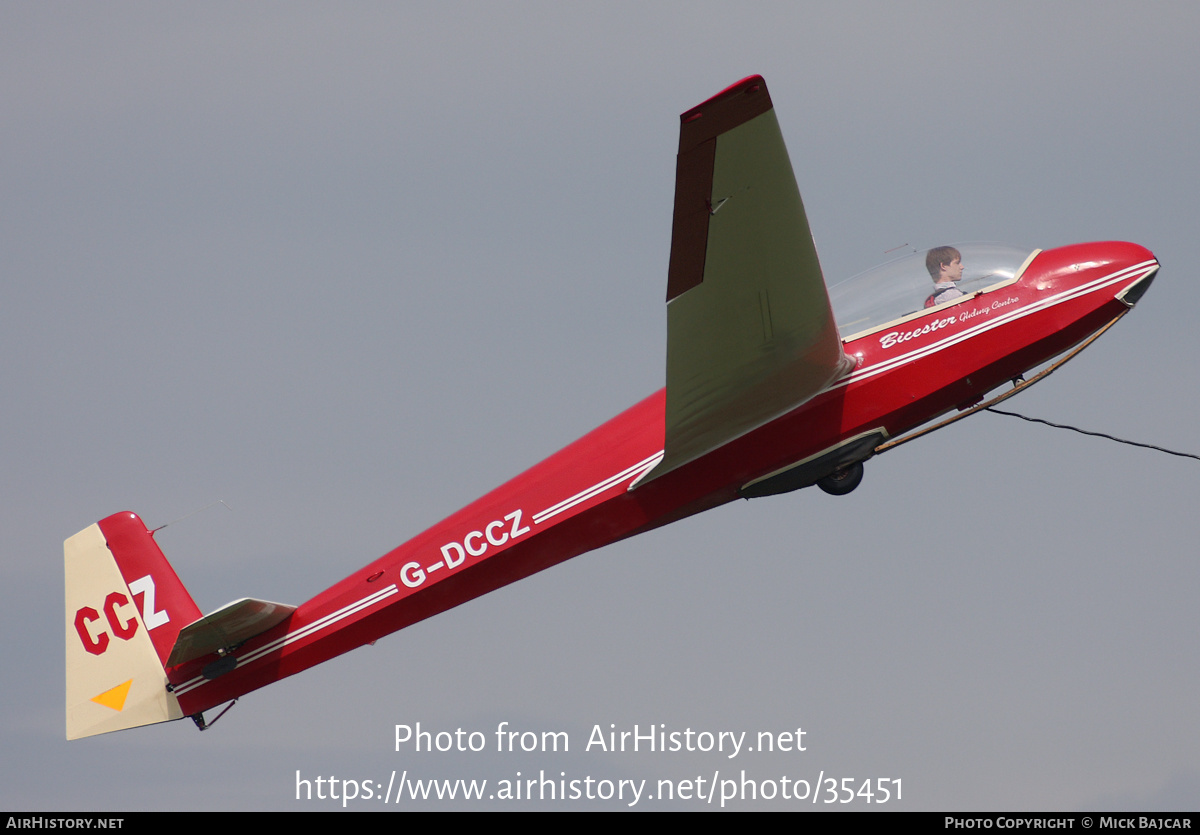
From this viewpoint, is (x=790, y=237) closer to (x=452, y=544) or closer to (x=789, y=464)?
(x=789, y=464)

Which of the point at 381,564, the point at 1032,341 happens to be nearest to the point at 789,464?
the point at 1032,341


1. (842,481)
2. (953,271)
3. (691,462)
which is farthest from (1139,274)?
(691,462)

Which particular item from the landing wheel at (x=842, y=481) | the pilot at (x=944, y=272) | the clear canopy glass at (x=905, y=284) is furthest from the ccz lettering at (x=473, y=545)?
the pilot at (x=944, y=272)

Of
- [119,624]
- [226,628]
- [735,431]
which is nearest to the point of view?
[735,431]

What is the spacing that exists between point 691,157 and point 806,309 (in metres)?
2.05

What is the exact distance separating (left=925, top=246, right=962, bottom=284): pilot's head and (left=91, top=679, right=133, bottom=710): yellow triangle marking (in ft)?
28.7

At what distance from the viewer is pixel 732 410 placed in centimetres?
1116

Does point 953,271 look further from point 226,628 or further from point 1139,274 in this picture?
point 226,628

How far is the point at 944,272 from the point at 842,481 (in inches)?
84.5

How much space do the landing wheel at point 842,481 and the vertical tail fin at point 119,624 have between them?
6.60m

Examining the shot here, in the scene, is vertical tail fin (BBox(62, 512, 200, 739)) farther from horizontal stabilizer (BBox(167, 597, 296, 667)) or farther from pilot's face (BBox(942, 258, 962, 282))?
pilot's face (BBox(942, 258, 962, 282))

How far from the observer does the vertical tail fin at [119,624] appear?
1267 cm

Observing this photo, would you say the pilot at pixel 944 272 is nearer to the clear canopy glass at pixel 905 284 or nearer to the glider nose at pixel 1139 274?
the clear canopy glass at pixel 905 284

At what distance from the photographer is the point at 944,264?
11844mm
